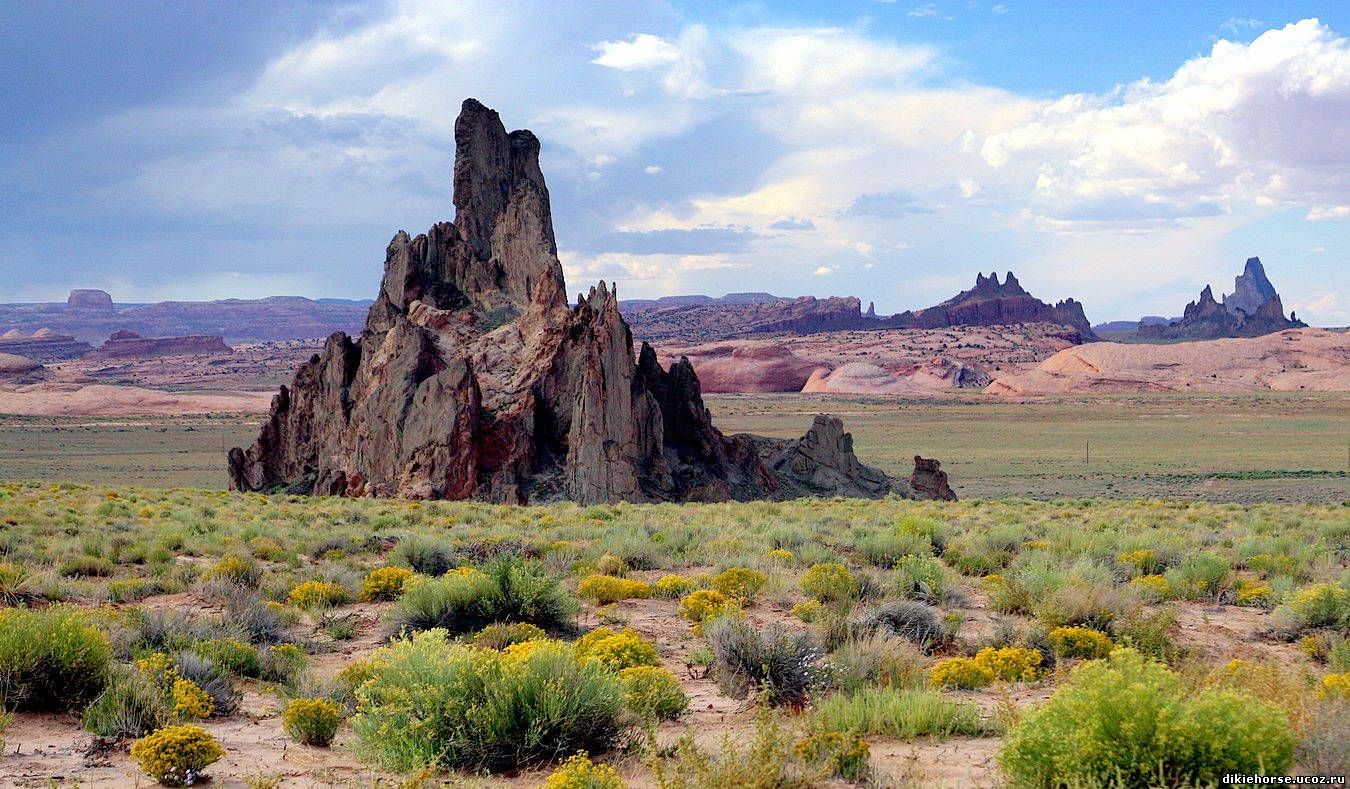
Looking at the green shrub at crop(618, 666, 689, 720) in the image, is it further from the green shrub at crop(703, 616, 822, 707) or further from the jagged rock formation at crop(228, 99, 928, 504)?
the jagged rock formation at crop(228, 99, 928, 504)

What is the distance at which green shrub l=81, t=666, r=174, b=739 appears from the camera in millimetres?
5922

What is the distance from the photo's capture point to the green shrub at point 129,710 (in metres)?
5.92

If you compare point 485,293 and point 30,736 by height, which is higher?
point 485,293

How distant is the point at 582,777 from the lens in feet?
15.5

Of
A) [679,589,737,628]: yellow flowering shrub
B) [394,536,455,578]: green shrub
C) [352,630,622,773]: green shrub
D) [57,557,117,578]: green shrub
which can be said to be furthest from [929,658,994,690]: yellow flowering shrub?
[57,557,117,578]: green shrub

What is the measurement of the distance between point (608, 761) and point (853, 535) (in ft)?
36.2

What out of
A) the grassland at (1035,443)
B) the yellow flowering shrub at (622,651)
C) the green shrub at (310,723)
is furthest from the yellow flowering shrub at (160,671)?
the grassland at (1035,443)

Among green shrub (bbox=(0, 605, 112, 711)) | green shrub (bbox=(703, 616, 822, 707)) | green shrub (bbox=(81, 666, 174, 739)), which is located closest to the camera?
green shrub (bbox=(81, 666, 174, 739))

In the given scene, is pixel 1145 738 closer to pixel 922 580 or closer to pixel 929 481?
pixel 922 580

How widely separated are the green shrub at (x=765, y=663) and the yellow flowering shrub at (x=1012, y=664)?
1.37 m

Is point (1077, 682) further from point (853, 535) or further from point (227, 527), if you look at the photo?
point (227, 527)

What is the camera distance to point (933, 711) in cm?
595

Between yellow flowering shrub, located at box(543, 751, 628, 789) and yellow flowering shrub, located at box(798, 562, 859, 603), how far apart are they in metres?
5.69

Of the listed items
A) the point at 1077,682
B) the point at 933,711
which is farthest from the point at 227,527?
the point at 1077,682
